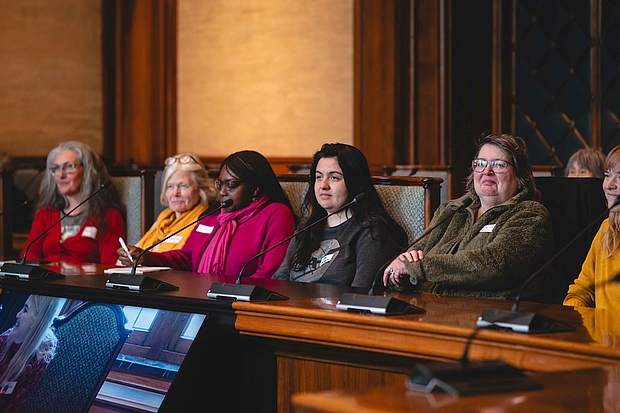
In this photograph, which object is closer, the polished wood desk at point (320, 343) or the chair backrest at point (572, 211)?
the polished wood desk at point (320, 343)

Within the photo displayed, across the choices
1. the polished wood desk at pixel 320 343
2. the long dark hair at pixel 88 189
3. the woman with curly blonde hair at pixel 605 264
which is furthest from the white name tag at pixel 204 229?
the woman with curly blonde hair at pixel 605 264

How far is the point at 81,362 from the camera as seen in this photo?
7.64 ft

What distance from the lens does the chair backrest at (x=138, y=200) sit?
4.16 meters

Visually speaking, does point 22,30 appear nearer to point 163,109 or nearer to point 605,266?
point 163,109

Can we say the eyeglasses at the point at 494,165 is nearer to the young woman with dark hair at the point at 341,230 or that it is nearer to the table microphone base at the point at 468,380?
the young woman with dark hair at the point at 341,230

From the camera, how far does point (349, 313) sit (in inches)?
77.9

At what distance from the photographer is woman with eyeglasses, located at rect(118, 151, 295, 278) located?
3250 mm

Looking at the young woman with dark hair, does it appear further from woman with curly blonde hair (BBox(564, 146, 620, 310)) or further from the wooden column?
the wooden column

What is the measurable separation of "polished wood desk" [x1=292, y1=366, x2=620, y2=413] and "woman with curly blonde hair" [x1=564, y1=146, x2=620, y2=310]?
1.14 meters

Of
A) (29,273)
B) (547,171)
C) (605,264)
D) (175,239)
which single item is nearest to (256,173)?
(175,239)

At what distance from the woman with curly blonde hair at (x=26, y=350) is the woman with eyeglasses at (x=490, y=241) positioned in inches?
39.8

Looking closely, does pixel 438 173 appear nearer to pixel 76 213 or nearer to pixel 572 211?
pixel 572 211

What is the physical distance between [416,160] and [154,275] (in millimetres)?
2944

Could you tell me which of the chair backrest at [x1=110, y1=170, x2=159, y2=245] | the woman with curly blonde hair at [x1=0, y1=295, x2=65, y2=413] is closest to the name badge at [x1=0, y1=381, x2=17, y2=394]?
the woman with curly blonde hair at [x1=0, y1=295, x2=65, y2=413]
